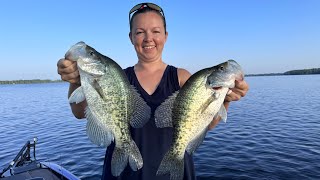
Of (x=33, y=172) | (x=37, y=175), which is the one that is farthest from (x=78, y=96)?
(x=33, y=172)

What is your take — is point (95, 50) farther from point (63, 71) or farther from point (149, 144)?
point (149, 144)

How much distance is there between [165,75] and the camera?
14.0 ft

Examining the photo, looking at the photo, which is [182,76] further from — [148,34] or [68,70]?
[68,70]

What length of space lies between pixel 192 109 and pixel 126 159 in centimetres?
109

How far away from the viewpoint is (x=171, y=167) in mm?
3832

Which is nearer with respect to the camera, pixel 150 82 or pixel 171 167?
pixel 171 167

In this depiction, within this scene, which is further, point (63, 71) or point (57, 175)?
point (57, 175)

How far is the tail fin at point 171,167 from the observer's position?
3.82 meters

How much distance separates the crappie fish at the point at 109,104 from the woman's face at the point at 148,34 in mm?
611

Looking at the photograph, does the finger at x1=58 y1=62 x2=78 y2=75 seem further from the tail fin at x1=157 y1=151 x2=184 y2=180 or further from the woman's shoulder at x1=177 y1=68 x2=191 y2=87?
the tail fin at x1=157 y1=151 x2=184 y2=180

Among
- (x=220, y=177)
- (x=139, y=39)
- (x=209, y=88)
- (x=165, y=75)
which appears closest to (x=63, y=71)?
(x=139, y=39)

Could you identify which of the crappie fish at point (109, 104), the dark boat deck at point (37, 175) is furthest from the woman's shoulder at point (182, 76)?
the dark boat deck at point (37, 175)

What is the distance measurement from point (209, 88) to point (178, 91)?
1.36 feet

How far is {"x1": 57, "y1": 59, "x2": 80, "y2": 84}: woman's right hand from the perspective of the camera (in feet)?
11.7
